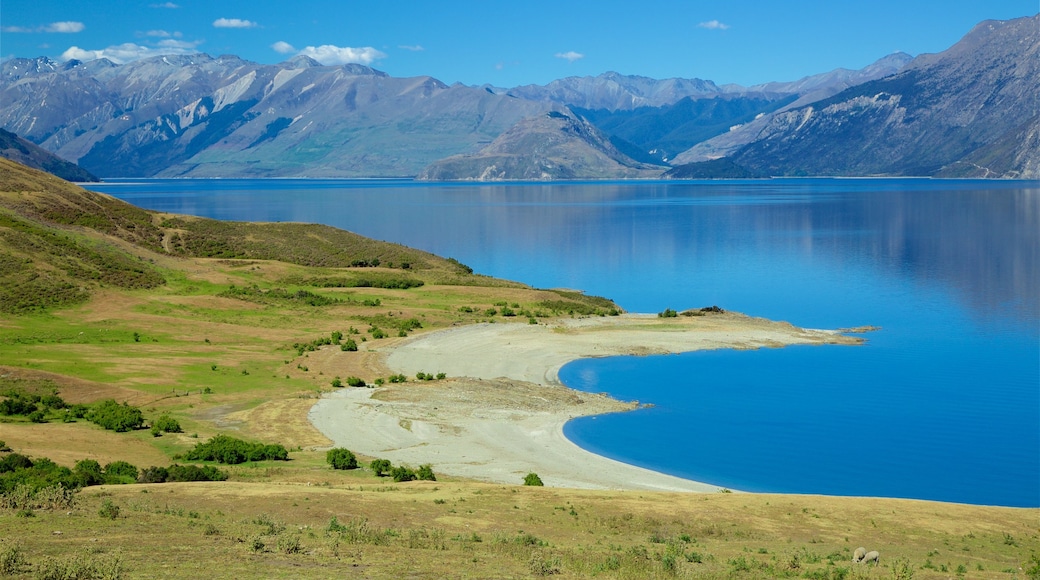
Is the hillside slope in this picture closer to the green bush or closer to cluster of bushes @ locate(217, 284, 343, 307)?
cluster of bushes @ locate(217, 284, 343, 307)

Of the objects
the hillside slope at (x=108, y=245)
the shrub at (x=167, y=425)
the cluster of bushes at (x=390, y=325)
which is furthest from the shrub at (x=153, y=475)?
the hillside slope at (x=108, y=245)

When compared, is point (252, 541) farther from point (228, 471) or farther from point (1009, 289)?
point (1009, 289)

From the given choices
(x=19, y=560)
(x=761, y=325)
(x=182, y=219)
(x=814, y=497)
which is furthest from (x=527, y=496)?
(x=182, y=219)

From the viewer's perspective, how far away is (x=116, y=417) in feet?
166

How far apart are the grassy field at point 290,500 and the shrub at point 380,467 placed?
1.71ft

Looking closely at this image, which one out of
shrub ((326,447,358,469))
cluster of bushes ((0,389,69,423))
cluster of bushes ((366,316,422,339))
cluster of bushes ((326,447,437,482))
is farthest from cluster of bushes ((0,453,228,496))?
cluster of bushes ((366,316,422,339))

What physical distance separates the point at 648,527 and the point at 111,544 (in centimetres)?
1594

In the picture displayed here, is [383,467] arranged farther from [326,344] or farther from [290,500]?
[326,344]

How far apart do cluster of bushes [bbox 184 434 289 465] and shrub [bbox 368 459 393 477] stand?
210 inches

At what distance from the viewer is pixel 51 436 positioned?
150 feet

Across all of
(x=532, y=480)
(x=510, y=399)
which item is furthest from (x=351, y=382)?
(x=532, y=480)

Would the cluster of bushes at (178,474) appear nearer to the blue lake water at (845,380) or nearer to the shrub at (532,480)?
the shrub at (532,480)

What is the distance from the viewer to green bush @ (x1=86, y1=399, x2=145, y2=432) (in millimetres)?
49969

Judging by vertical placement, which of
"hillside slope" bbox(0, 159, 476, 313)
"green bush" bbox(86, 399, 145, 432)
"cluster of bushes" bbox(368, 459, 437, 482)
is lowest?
"cluster of bushes" bbox(368, 459, 437, 482)
